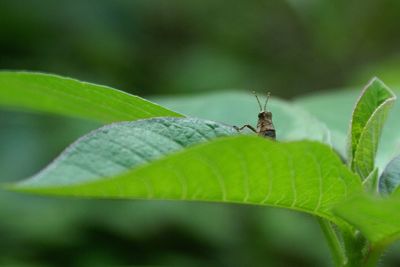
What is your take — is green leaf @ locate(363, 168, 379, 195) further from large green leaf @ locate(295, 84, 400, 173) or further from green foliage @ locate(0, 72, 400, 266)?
large green leaf @ locate(295, 84, 400, 173)

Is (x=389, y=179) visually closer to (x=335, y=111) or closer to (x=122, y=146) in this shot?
(x=122, y=146)

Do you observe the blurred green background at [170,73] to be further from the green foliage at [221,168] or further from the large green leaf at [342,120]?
the green foliage at [221,168]

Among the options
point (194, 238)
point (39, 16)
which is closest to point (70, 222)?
point (194, 238)

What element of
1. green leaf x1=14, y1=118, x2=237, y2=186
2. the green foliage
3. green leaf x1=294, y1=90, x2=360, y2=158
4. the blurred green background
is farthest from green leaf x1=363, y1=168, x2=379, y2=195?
the blurred green background

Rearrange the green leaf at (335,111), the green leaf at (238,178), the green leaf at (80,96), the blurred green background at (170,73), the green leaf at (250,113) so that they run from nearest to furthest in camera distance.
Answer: the green leaf at (238,178)
the green leaf at (80,96)
the green leaf at (250,113)
the green leaf at (335,111)
the blurred green background at (170,73)

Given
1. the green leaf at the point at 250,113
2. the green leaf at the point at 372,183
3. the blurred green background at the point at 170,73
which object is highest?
the blurred green background at the point at 170,73

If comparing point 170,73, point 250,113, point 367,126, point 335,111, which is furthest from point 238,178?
point 170,73

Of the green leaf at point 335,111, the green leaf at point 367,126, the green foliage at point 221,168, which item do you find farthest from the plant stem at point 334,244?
the green leaf at point 335,111
